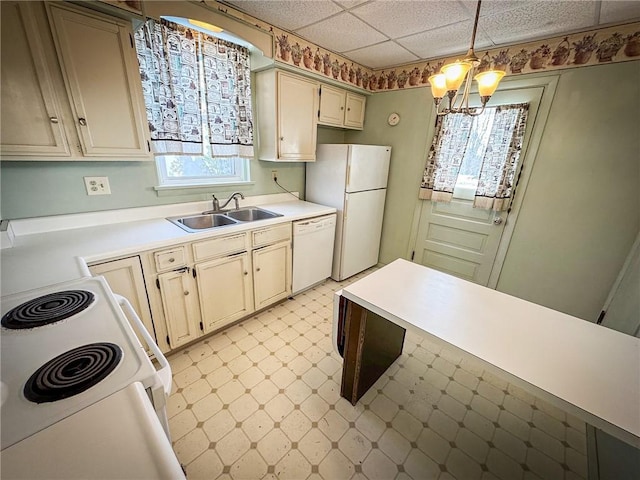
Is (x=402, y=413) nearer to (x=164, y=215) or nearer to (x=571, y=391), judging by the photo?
(x=571, y=391)

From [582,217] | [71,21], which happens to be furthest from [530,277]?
[71,21]

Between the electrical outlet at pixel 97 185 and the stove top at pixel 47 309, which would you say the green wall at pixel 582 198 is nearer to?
the stove top at pixel 47 309

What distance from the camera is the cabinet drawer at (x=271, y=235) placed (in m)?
2.19

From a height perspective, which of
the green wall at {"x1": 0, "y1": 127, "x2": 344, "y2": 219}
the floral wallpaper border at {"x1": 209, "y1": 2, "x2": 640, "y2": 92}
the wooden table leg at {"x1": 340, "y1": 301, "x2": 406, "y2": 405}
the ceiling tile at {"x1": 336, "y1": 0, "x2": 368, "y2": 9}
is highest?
the ceiling tile at {"x1": 336, "y1": 0, "x2": 368, "y2": 9}

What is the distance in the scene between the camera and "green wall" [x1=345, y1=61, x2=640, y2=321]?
1.96 m

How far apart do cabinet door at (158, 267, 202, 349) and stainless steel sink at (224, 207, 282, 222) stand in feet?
2.69

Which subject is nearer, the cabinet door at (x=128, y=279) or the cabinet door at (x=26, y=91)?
the cabinet door at (x=26, y=91)

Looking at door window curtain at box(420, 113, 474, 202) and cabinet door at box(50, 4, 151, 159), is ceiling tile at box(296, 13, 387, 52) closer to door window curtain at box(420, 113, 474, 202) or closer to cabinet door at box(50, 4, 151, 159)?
door window curtain at box(420, 113, 474, 202)

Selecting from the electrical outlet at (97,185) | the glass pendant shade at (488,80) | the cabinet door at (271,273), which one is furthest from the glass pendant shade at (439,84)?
the electrical outlet at (97,185)

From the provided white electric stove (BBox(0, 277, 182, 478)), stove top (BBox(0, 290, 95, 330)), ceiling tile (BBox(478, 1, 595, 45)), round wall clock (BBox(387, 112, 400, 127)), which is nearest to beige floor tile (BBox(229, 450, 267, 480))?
white electric stove (BBox(0, 277, 182, 478))

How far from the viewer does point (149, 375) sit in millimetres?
701

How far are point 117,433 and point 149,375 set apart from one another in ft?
0.49

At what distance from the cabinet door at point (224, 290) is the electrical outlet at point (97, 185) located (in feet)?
2.79

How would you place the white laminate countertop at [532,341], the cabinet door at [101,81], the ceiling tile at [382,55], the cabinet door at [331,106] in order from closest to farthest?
the white laminate countertop at [532,341], the cabinet door at [101,81], the ceiling tile at [382,55], the cabinet door at [331,106]
